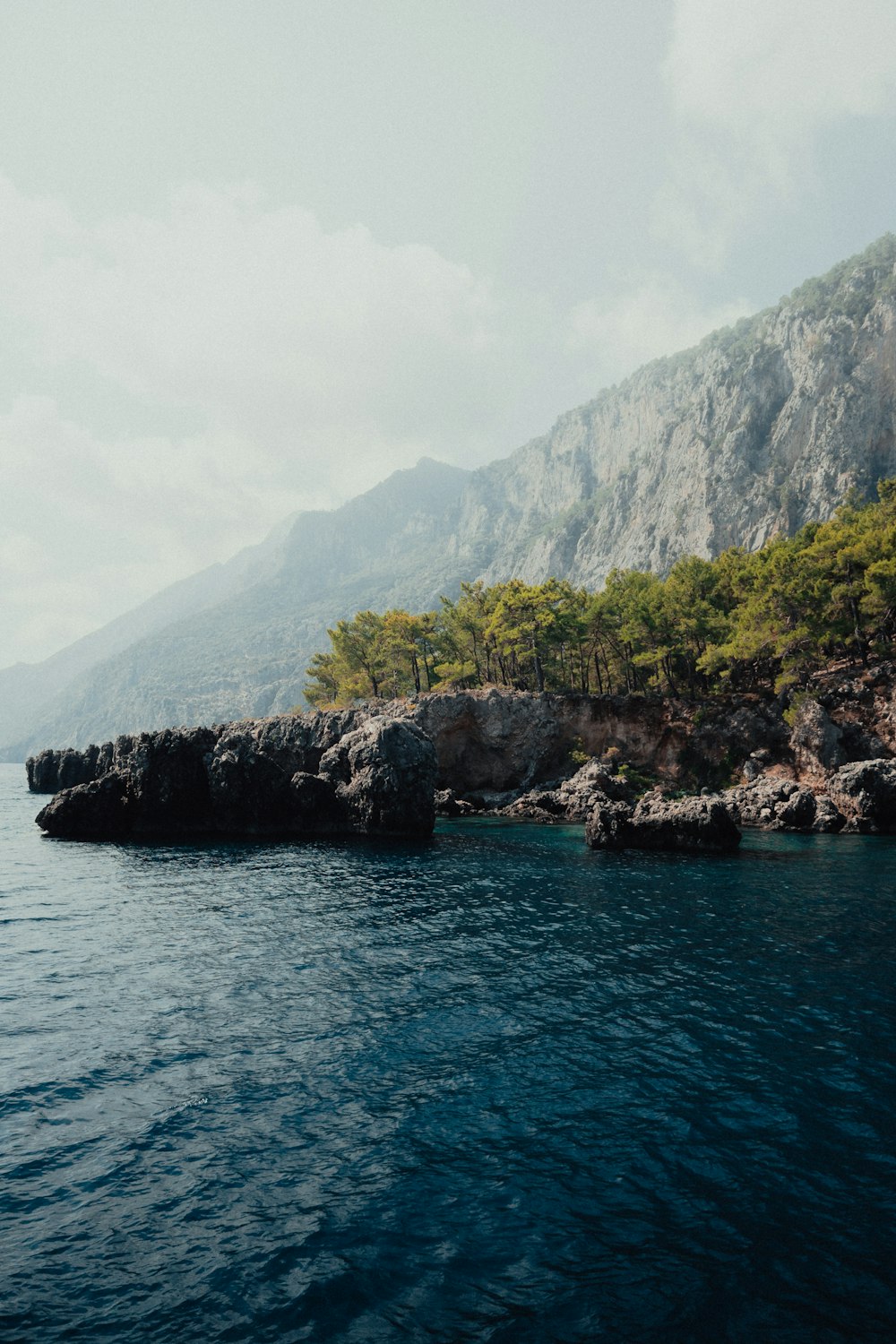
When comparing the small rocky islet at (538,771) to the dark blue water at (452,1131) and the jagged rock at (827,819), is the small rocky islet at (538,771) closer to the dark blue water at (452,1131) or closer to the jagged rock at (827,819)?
the jagged rock at (827,819)

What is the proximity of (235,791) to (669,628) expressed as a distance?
57.4 metres

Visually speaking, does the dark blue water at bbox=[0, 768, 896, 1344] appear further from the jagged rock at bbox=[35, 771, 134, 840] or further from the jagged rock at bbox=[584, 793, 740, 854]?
the jagged rock at bbox=[35, 771, 134, 840]

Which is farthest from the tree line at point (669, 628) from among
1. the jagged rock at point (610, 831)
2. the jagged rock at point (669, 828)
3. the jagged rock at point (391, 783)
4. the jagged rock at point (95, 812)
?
the jagged rock at point (95, 812)

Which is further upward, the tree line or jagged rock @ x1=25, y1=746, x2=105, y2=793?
the tree line

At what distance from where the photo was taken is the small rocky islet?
55562 millimetres

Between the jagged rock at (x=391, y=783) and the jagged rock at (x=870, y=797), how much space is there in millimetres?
35832

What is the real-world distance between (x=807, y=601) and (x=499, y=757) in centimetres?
4103

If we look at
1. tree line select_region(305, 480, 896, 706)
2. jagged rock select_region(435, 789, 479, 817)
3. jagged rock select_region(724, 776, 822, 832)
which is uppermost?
tree line select_region(305, 480, 896, 706)

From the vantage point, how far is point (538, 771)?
3356 inches

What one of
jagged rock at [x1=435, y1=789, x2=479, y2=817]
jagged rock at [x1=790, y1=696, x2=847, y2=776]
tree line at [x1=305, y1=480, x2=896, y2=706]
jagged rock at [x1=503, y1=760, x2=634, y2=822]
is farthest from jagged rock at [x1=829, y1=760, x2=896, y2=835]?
jagged rock at [x1=435, y1=789, x2=479, y2=817]

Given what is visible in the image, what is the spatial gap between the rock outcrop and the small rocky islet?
119 millimetres

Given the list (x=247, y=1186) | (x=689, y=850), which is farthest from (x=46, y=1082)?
(x=689, y=850)

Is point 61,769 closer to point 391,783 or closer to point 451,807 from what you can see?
point 451,807

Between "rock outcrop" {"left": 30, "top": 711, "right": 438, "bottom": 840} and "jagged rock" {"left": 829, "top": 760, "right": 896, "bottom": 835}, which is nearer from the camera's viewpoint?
"jagged rock" {"left": 829, "top": 760, "right": 896, "bottom": 835}
